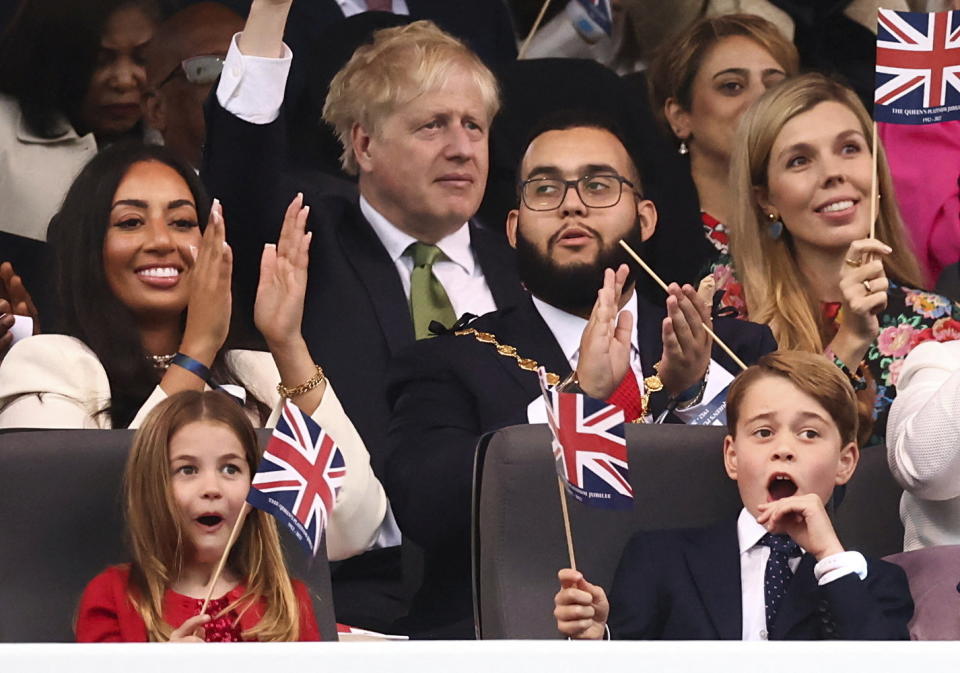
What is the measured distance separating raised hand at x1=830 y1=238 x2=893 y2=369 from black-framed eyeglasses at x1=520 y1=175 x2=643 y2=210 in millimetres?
467

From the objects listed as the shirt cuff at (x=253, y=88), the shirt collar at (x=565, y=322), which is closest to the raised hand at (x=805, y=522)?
the shirt collar at (x=565, y=322)

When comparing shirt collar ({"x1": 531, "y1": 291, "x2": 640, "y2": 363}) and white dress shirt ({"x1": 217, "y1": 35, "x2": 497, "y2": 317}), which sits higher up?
white dress shirt ({"x1": 217, "y1": 35, "x2": 497, "y2": 317})

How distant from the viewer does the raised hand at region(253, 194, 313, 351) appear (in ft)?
13.0

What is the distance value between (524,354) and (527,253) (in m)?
0.23

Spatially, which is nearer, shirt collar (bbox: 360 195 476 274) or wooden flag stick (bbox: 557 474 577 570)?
wooden flag stick (bbox: 557 474 577 570)

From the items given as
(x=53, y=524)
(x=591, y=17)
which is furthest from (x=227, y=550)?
(x=591, y=17)

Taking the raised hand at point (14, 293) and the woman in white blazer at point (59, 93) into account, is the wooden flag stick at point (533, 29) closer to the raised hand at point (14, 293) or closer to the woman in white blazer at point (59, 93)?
the woman in white blazer at point (59, 93)

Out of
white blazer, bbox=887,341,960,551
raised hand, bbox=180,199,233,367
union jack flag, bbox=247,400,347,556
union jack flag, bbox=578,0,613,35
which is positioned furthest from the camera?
union jack flag, bbox=578,0,613,35

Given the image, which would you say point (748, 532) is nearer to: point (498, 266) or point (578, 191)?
point (578, 191)

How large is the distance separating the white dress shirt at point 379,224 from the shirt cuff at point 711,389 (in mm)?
553

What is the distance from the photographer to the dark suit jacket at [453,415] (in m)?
3.78

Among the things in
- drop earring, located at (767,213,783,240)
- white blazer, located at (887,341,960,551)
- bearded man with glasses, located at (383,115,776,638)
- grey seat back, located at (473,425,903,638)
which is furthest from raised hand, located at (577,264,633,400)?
drop earring, located at (767,213,783,240)

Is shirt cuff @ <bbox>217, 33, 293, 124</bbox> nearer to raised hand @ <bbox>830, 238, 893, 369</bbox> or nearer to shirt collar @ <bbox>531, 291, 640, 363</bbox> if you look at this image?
shirt collar @ <bbox>531, 291, 640, 363</bbox>

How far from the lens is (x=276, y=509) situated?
10.7ft
